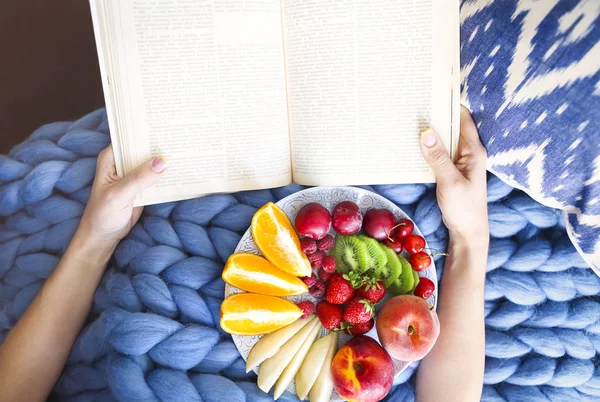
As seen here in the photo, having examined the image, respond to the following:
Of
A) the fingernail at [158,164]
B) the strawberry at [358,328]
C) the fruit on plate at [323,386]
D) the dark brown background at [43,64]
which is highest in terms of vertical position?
the dark brown background at [43,64]

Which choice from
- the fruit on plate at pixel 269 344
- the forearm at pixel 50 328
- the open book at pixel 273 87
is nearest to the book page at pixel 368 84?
the open book at pixel 273 87

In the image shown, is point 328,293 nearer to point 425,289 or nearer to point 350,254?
point 350,254

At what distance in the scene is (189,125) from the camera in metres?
1.07

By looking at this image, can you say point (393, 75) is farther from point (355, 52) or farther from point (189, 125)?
point (189, 125)

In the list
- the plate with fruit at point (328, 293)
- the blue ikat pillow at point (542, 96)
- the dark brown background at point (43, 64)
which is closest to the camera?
the blue ikat pillow at point (542, 96)

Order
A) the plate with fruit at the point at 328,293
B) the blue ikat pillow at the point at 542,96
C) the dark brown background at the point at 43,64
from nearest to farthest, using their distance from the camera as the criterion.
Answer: the blue ikat pillow at the point at 542,96, the plate with fruit at the point at 328,293, the dark brown background at the point at 43,64

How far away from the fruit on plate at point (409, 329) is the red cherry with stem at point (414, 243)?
0.35 ft

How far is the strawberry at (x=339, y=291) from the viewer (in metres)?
0.99

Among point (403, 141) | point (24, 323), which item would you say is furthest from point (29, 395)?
point (403, 141)

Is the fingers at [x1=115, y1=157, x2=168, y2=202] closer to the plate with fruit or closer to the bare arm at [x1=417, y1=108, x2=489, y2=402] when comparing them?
the plate with fruit

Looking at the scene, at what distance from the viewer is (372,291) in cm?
98

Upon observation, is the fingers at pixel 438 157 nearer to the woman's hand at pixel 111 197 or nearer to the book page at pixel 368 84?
the book page at pixel 368 84

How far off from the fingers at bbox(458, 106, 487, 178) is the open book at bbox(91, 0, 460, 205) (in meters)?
0.02

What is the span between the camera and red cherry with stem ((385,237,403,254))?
3.38 feet
